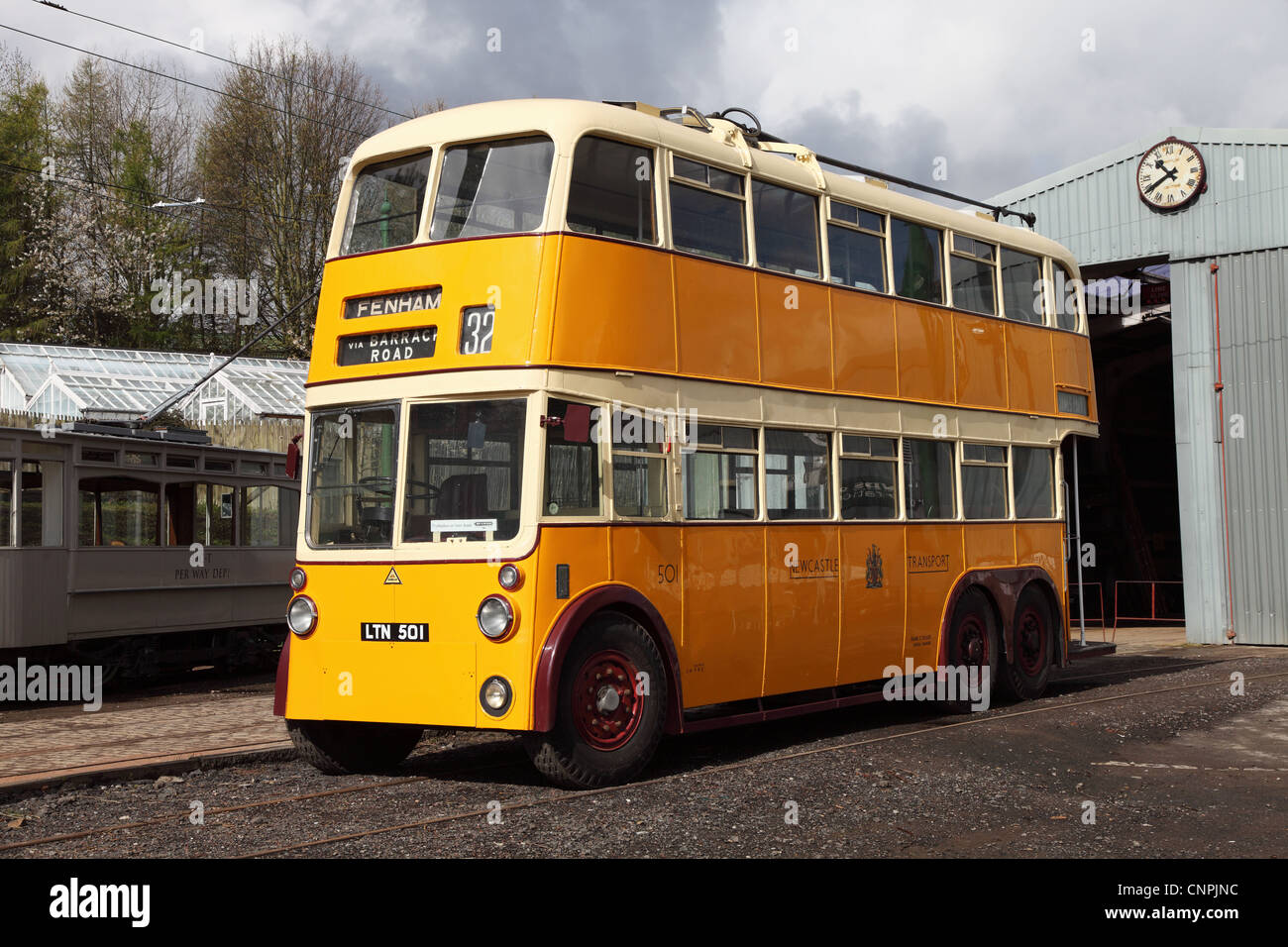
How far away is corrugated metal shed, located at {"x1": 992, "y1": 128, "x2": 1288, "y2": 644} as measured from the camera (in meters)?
22.9

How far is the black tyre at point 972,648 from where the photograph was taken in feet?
45.7

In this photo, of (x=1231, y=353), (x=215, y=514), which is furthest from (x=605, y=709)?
(x=1231, y=353)

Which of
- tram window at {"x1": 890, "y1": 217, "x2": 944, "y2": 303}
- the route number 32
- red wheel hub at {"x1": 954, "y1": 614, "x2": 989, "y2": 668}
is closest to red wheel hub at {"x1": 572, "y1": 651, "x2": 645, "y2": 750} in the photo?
the route number 32

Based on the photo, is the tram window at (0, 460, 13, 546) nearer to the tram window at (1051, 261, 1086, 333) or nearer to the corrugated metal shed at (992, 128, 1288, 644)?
the tram window at (1051, 261, 1086, 333)

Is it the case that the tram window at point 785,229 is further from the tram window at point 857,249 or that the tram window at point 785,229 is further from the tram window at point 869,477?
the tram window at point 869,477

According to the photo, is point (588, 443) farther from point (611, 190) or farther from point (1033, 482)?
point (1033, 482)

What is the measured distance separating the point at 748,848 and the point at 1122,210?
19653 millimetres

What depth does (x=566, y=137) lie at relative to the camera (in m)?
9.85

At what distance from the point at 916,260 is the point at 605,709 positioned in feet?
20.4

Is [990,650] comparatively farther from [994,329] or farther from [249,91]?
[249,91]

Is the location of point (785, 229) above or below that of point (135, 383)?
below

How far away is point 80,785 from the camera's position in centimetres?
989

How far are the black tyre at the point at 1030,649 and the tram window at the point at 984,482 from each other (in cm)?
107

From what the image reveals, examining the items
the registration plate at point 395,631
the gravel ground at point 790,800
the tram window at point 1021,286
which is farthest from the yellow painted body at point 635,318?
the gravel ground at point 790,800
